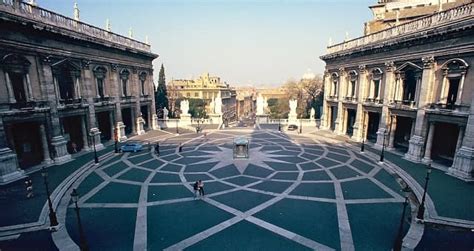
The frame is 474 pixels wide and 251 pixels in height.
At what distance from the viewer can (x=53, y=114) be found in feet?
70.3

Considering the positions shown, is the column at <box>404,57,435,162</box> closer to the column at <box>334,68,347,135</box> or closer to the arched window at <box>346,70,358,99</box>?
the arched window at <box>346,70,358,99</box>

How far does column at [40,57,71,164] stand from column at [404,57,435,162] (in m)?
32.0

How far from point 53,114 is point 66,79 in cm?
410

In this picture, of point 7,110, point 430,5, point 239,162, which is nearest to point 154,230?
point 239,162

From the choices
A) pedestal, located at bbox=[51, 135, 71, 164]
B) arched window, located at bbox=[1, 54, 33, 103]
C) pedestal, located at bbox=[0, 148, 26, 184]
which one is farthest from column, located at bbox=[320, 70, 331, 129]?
pedestal, located at bbox=[0, 148, 26, 184]

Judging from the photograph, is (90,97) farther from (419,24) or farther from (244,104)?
(244,104)

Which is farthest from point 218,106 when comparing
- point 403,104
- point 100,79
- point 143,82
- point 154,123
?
point 403,104

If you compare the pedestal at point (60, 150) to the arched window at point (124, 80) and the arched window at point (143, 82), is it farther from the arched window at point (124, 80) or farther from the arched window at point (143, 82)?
the arched window at point (143, 82)

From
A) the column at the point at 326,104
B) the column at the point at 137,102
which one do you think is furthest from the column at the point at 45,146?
the column at the point at 326,104

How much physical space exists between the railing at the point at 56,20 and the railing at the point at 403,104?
108 feet

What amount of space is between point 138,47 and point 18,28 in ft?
58.6

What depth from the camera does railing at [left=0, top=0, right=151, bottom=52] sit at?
18.0 m

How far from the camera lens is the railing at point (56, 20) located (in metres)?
Answer: 18.0

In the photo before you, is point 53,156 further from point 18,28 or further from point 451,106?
point 451,106
